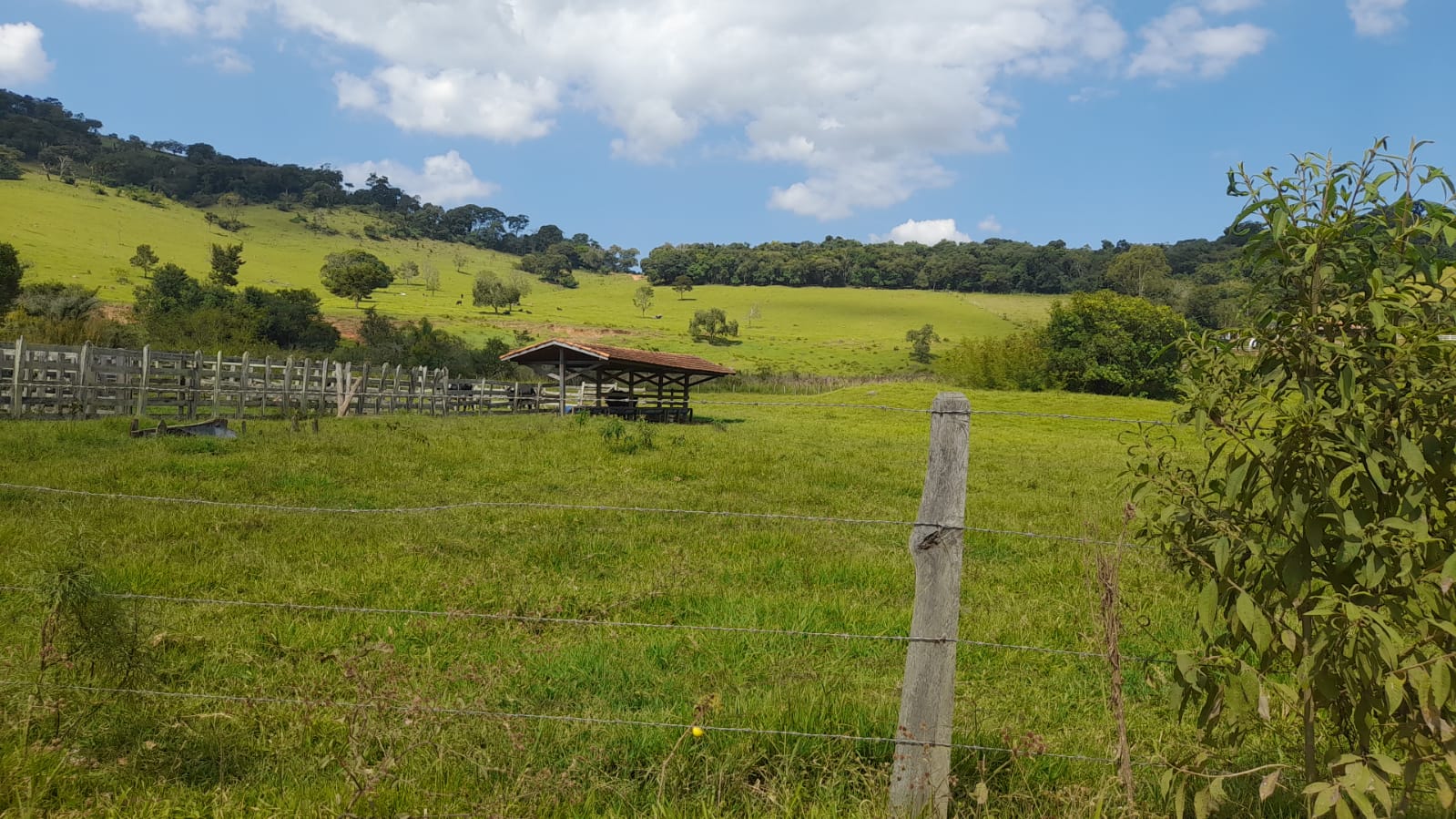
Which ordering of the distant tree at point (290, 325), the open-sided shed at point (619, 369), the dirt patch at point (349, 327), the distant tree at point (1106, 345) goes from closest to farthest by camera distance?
the open-sided shed at point (619, 369) → the distant tree at point (290, 325) → the dirt patch at point (349, 327) → the distant tree at point (1106, 345)

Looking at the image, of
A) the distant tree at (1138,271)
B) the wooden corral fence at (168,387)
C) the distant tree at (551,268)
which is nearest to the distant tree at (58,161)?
the distant tree at (551,268)

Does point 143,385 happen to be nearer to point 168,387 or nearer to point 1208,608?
point 168,387

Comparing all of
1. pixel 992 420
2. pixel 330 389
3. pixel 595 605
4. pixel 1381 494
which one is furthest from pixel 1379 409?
pixel 992 420

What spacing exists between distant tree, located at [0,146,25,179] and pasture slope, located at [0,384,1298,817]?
134 metres

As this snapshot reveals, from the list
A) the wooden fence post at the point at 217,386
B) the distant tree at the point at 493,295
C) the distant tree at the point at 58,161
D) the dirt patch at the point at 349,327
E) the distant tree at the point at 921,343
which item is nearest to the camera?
the wooden fence post at the point at 217,386

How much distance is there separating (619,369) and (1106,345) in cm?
4769

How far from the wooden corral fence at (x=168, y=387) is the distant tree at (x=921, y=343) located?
58.5 metres

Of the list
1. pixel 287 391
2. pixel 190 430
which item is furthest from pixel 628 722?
pixel 287 391

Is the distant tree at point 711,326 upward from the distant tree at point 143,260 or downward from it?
downward

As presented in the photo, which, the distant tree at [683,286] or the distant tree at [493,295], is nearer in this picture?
the distant tree at [493,295]

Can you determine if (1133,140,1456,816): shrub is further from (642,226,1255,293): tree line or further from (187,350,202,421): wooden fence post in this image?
(642,226,1255,293): tree line

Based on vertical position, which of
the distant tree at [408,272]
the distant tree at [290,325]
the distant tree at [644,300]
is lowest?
the distant tree at [290,325]

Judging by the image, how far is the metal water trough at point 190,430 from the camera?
15.3 m

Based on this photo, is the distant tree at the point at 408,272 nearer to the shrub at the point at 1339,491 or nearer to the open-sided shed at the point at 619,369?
the open-sided shed at the point at 619,369
